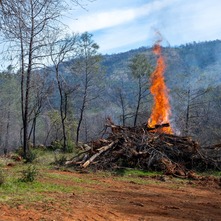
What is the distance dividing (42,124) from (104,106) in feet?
56.8

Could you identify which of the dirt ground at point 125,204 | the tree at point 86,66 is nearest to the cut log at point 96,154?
the dirt ground at point 125,204

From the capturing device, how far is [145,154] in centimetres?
1381

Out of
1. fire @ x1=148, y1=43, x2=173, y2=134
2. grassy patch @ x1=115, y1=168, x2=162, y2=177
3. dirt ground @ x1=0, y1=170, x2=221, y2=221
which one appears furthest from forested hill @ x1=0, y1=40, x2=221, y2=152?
dirt ground @ x1=0, y1=170, x2=221, y2=221

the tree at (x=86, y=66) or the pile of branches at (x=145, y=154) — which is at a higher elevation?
the tree at (x=86, y=66)

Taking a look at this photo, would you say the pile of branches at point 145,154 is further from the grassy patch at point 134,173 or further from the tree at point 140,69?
the tree at point 140,69

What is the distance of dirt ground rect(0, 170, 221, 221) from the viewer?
18.7ft

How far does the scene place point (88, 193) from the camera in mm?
8102

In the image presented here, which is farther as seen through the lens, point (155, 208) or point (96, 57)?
Result: point (96, 57)

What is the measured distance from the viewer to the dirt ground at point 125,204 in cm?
571

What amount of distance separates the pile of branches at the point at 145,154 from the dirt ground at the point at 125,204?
2894mm

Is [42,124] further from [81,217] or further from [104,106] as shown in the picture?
[81,217]

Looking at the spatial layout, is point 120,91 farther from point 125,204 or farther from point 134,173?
point 125,204

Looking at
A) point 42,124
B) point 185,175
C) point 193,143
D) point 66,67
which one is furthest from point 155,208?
point 42,124

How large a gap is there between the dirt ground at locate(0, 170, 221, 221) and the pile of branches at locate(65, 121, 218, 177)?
289 centimetres
